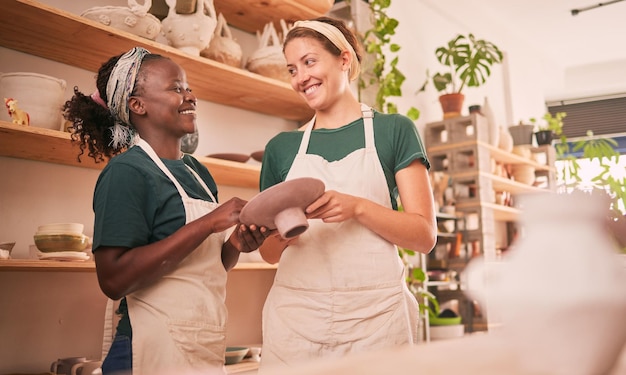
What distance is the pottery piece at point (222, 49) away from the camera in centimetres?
262

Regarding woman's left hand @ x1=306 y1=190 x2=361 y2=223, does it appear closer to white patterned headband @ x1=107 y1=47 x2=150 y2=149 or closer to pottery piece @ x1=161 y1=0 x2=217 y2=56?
white patterned headband @ x1=107 y1=47 x2=150 y2=149

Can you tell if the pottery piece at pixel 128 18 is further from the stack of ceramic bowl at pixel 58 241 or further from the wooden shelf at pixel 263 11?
the stack of ceramic bowl at pixel 58 241

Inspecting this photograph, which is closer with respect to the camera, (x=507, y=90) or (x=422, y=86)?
(x=422, y=86)

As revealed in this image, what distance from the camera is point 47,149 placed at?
84.3 inches

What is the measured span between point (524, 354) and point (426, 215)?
115cm

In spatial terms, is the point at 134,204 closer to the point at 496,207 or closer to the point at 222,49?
the point at 222,49

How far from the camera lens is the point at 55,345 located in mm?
2252

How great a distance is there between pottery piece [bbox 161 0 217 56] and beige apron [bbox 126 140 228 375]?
3.58 ft

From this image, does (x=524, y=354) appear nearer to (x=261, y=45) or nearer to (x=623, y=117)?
(x=261, y=45)

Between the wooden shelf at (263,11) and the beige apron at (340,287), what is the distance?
153cm

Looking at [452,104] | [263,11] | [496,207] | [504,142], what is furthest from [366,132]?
[504,142]

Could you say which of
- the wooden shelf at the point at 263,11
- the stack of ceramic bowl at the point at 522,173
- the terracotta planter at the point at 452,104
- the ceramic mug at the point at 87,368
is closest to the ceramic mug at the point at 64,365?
the ceramic mug at the point at 87,368

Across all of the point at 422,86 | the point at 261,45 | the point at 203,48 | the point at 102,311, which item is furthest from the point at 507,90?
the point at 102,311

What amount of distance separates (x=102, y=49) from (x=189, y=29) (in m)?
0.37
